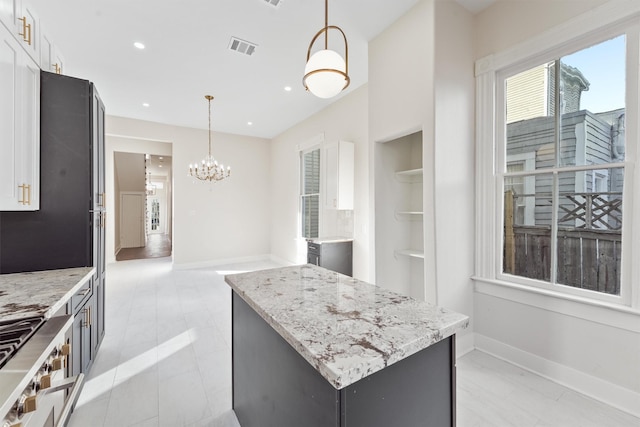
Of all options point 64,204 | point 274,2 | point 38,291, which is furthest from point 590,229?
point 64,204

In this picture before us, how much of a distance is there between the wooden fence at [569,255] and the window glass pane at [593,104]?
1.89 feet

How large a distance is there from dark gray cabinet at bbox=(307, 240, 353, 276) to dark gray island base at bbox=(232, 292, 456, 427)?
2.57m

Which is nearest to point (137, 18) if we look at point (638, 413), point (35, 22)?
point (35, 22)

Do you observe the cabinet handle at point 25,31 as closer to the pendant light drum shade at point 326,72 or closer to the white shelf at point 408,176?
the pendant light drum shade at point 326,72

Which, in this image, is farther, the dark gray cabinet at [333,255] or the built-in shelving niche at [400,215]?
→ the dark gray cabinet at [333,255]

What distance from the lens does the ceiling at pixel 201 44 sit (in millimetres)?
2594

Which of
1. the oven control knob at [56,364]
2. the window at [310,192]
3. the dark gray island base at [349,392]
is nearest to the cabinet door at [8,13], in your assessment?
the oven control knob at [56,364]

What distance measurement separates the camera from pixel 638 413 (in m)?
1.79

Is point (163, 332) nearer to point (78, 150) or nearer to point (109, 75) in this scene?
point (78, 150)

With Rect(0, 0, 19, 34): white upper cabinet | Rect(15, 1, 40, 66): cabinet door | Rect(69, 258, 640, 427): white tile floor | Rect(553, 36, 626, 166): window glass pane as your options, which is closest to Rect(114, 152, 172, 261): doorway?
Rect(69, 258, 640, 427): white tile floor

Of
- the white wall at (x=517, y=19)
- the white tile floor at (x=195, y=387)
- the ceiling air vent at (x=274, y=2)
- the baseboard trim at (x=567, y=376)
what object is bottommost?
the white tile floor at (x=195, y=387)

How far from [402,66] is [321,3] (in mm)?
963

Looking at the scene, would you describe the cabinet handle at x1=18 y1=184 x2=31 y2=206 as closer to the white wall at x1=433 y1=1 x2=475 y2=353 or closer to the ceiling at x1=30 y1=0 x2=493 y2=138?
the ceiling at x1=30 y1=0 x2=493 y2=138

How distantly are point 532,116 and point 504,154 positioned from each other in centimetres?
37
